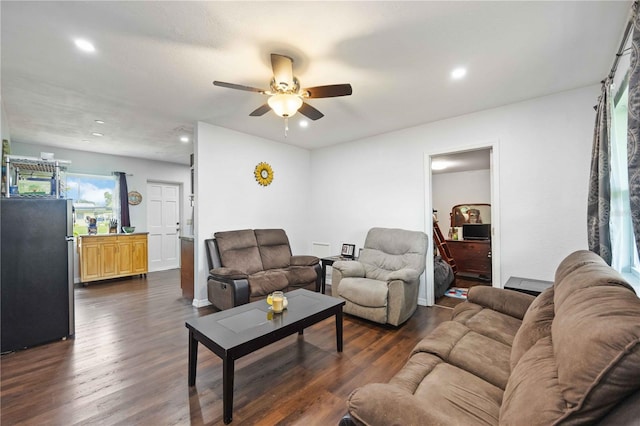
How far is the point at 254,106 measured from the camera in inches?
127

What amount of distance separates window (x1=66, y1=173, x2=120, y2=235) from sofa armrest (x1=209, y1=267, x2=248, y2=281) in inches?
144

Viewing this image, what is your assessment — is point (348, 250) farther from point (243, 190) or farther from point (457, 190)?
point (457, 190)

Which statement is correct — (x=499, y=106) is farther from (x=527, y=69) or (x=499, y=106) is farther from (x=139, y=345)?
(x=139, y=345)

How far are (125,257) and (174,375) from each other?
162 inches

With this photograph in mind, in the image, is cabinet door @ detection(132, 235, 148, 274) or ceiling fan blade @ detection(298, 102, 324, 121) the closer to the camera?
ceiling fan blade @ detection(298, 102, 324, 121)

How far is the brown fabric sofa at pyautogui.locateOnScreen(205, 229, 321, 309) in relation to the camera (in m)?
3.22

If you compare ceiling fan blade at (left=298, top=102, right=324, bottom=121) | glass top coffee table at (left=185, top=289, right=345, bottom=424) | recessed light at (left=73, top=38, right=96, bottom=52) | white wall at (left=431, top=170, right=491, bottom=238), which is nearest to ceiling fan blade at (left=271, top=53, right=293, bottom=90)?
ceiling fan blade at (left=298, top=102, right=324, bottom=121)

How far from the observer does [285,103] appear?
7.56 feet

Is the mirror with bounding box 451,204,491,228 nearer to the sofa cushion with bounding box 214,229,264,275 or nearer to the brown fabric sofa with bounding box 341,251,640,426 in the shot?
the brown fabric sofa with bounding box 341,251,640,426

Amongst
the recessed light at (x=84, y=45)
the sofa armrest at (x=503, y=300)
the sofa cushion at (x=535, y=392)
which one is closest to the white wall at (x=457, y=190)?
the sofa armrest at (x=503, y=300)

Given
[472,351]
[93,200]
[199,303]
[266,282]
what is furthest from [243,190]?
[472,351]

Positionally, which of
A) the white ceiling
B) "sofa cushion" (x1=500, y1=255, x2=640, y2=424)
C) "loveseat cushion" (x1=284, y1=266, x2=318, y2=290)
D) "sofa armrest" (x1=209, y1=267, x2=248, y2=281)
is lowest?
"loveseat cushion" (x1=284, y1=266, x2=318, y2=290)

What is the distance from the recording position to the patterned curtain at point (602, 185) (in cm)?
209

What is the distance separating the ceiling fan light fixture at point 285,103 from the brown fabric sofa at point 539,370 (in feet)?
6.75
